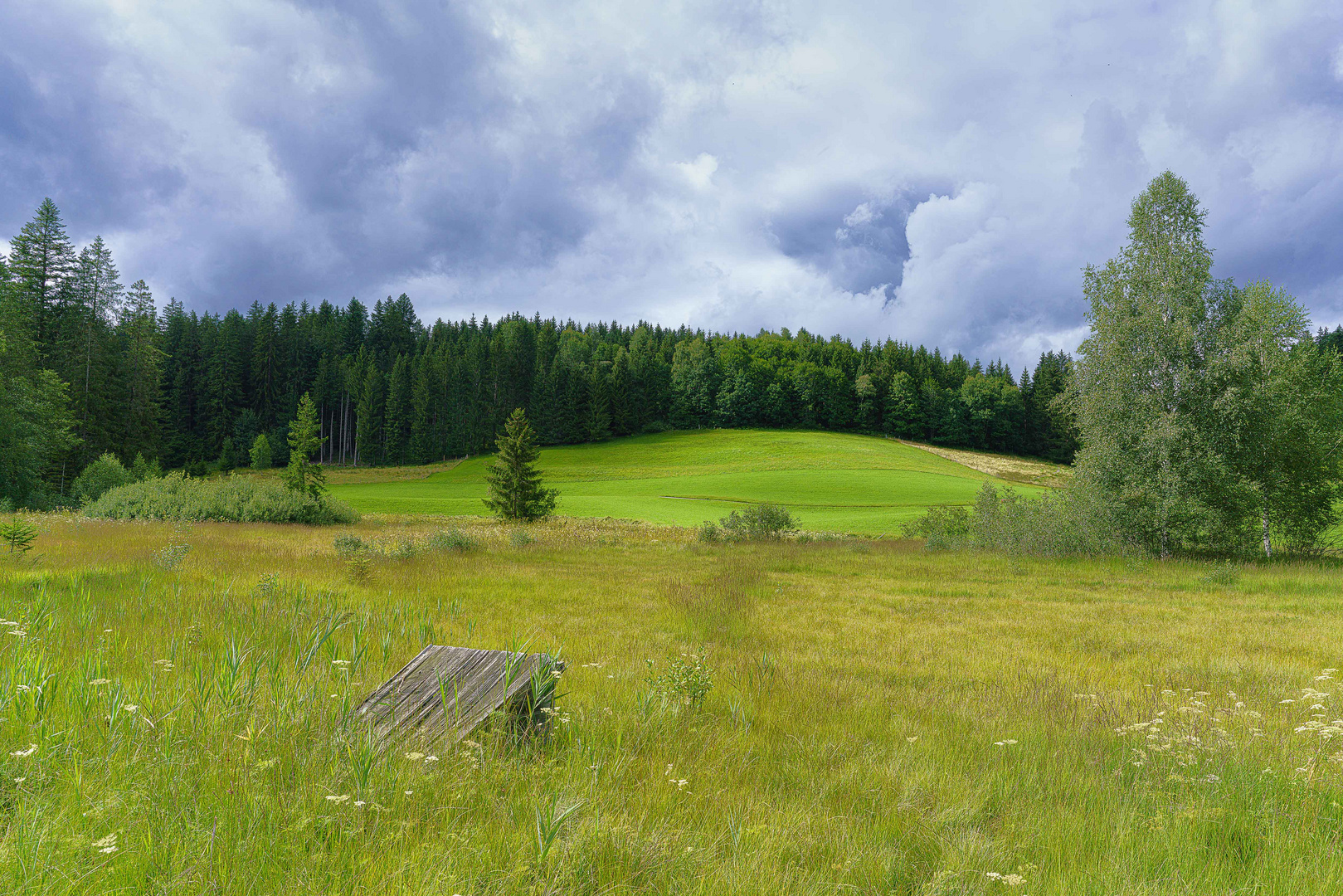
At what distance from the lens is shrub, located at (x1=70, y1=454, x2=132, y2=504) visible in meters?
32.2

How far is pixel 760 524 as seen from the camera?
90.8ft

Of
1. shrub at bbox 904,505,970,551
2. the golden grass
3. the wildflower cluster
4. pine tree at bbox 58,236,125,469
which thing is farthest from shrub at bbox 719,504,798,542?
pine tree at bbox 58,236,125,469

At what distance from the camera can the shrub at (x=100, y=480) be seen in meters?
32.2

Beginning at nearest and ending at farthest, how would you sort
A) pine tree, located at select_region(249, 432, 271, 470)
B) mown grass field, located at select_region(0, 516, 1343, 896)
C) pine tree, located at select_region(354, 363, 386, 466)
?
mown grass field, located at select_region(0, 516, 1343, 896), pine tree, located at select_region(249, 432, 271, 470), pine tree, located at select_region(354, 363, 386, 466)

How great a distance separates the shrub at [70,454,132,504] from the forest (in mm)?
1554

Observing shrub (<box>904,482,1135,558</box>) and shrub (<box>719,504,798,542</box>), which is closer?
shrub (<box>904,482,1135,558</box>)

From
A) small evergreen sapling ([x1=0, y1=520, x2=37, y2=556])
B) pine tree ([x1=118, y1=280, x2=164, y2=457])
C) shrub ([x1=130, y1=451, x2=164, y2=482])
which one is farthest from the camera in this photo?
pine tree ([x1=118, y1=280, x2=164, y2=457])

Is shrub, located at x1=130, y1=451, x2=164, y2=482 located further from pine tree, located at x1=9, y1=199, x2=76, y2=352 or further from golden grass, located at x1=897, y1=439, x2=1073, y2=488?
golden grass, located at x1=897, y1=439, x2=1073, y2=488

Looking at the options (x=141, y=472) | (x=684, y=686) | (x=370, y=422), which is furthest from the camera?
(x=370, y=422)

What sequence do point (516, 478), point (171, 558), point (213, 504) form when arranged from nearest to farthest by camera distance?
1. point (171, 558)
2. point (213, 504)
3. point (516, 478)

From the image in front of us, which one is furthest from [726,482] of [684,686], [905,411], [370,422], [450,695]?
[905,411]

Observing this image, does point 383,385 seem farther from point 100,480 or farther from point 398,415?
point 100,480

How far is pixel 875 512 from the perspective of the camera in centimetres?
4075

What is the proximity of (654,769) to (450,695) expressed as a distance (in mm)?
1307
